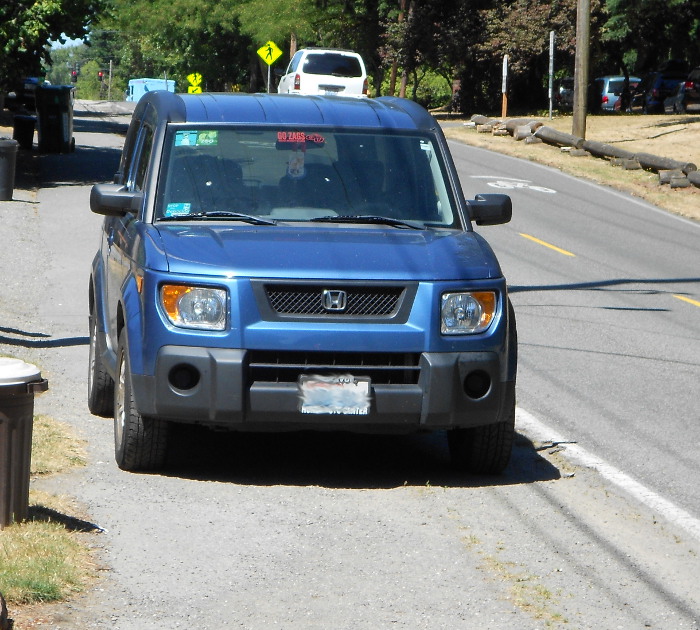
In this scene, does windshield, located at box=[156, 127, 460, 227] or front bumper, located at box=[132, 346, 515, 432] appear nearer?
front bumper, located at box=[132, 346, 515, 432]

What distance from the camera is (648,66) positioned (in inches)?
2643

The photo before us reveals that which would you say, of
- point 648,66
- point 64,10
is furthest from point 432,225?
point 648,66

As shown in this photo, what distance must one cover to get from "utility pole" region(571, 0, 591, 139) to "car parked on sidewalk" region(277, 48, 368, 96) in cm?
617

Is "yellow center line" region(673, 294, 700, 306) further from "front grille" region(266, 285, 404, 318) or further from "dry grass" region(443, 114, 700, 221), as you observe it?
"dry grass" region(443, 114, 700, 221)

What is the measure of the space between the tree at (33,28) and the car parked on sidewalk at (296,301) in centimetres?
1820

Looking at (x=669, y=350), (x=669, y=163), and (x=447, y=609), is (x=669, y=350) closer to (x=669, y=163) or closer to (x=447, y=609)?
(x=447, y=609)

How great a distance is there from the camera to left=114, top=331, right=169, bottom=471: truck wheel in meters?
6.56

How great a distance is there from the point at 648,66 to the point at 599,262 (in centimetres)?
A: 5253

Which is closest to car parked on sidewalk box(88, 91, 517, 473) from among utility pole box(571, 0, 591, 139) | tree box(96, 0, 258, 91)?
utility pole box(571, 0, 591, 139)

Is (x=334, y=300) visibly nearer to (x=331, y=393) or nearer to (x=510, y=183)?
(x=331, y=393)

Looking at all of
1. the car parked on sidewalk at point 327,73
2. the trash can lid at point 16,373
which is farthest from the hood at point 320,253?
the car parked on sidewalk at point 327,73

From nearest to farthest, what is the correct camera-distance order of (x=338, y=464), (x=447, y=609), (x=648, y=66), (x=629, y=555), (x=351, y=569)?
(x=447, y=609), (x=351, y=569), (x=629, y=555), (x=338, y=464), (x=648, y=66)

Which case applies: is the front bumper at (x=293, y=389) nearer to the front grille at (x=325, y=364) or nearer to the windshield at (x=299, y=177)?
the front grille at (x=325, y=364)

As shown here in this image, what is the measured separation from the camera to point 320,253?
21.1 feet
